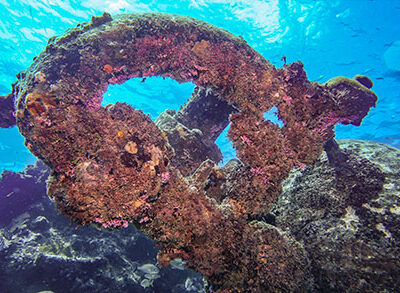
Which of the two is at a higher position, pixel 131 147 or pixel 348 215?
pixel 131 147

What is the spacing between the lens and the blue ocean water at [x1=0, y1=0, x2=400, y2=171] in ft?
45.6

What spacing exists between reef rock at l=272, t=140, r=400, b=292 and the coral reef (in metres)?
0.43

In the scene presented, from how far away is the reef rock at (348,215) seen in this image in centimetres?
305

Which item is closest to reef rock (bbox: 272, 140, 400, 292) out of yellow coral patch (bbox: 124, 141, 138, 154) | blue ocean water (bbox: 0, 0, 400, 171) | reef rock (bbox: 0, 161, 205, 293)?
yellow coral patch (bbox: 124, 141, 138, 154)

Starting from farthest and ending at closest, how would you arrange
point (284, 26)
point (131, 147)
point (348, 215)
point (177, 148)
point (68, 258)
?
point (284, 26)
point (68, 258)
point (177, 148)
point (348, 215)
point (131, 147)

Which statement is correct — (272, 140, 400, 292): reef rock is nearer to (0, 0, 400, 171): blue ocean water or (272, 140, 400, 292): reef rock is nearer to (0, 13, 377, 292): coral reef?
(0, 13, 377, 292): coral reef

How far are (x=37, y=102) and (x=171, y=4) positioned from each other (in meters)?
14.6

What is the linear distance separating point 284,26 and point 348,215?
16651 mm

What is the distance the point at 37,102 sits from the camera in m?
4.17

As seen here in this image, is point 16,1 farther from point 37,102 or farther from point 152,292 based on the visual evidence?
point 152,292

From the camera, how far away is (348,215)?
11.7ft

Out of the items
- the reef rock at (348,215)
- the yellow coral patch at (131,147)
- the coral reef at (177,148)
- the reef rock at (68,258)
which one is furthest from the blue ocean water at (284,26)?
the yellow coral patch at (131,147)

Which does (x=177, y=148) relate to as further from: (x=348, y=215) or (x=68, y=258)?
(x=68, y=258)

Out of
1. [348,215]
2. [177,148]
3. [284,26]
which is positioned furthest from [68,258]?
[284,26]
